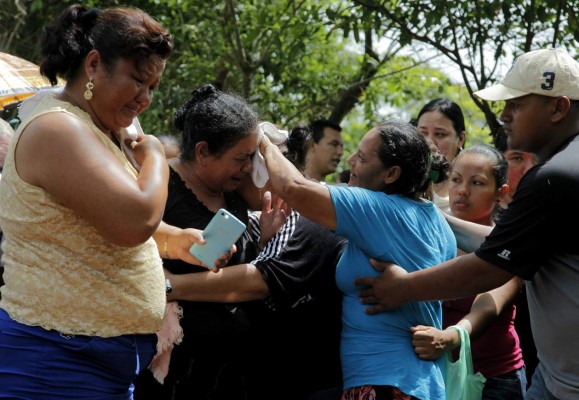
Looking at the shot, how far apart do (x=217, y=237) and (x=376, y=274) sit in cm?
75

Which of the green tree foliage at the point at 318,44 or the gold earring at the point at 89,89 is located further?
the green tree foliage at the point at 318,44

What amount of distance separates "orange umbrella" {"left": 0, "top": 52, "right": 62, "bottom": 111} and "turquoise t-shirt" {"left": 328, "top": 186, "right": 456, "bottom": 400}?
2567mm

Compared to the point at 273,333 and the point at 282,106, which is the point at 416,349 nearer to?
the point at 273,333

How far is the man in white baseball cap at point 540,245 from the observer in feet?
9.66

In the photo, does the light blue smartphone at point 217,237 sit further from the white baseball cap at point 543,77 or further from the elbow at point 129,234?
the white baseball cap at point 543,77

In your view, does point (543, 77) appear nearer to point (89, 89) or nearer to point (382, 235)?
point (382, 235)

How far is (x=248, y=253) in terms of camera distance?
3.82m

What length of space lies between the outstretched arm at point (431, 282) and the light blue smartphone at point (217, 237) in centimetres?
65

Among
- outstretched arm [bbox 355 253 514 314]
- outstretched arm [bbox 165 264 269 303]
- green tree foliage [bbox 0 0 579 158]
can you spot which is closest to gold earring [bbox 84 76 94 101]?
outstretched arm [bbox 165 264 269 303]

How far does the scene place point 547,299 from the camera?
10.0 feet

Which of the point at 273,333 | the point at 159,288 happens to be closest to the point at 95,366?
the point at 159,288

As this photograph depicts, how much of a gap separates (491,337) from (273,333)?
1.08 m

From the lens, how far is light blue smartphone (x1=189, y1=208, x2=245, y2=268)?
3.07 m

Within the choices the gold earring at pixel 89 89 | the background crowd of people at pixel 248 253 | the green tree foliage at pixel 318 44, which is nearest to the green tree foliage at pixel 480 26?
the green tree foliage at pixel 318 44
